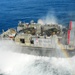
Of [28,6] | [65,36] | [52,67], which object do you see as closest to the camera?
[52,67]

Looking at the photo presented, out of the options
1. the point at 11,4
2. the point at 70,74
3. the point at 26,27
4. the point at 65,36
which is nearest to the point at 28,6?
the point at 11,4

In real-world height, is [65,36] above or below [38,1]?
below

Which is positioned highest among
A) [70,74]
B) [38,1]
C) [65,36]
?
[38,1]

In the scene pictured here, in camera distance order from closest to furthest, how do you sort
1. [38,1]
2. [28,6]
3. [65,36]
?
[65,36] < [28,6] < [38,1]

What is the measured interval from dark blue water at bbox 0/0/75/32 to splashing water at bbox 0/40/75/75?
33305 mm

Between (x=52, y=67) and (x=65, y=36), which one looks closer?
(x=52, y=67)

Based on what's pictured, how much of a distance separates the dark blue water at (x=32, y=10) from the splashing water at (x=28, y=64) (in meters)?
33.3

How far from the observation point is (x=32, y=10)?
118062mm

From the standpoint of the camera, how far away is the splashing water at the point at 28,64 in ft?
186

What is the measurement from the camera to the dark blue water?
340 feet

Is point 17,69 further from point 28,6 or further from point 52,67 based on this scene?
point 28,6

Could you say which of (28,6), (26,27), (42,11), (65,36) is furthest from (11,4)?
(65,36)

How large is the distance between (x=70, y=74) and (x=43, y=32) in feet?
54.9

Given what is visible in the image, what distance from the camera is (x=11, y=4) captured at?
133250mm
